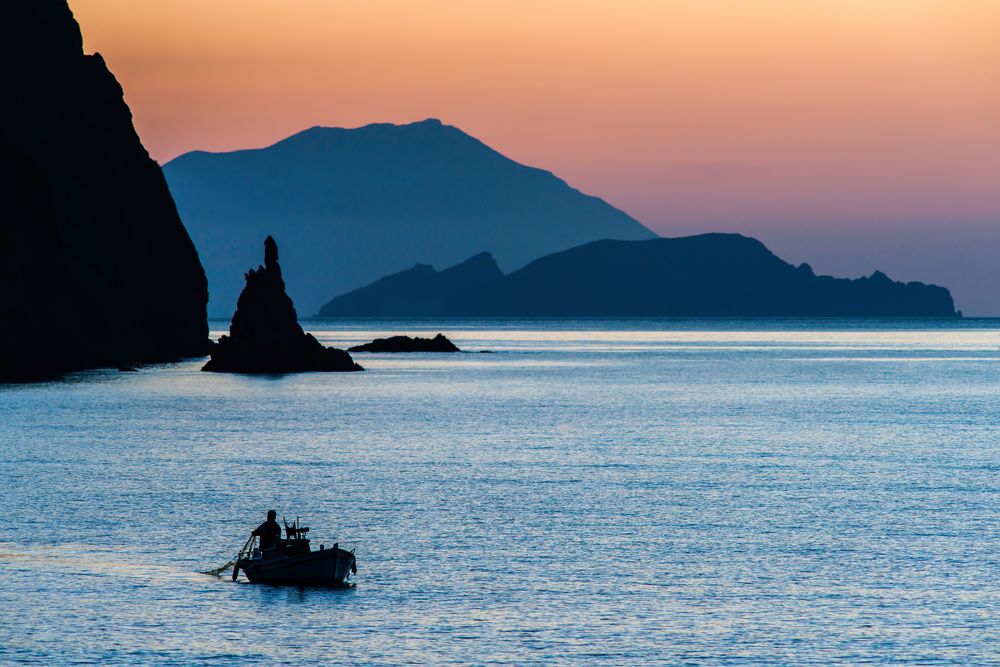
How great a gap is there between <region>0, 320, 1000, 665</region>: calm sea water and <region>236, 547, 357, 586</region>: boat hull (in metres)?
0.68

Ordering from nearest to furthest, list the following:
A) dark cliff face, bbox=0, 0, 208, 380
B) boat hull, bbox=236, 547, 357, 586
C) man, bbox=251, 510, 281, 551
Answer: boat hull, bbox=236, 547, 357, 586
man, bbox=251, 510, 281, 551
dark cliff face, bbox=0, 0, 208, 380

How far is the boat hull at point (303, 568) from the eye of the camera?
146 feet

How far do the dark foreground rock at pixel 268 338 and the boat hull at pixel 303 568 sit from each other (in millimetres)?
116848

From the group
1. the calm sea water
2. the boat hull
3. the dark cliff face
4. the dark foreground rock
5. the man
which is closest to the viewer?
the calm sea water

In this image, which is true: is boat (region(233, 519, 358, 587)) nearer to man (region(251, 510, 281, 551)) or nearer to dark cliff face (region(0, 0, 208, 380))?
man (region(251, 510, 281, 551))

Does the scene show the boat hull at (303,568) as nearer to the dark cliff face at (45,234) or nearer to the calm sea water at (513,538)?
the calm sea water at (513,538)

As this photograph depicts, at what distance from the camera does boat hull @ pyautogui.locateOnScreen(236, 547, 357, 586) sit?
146 ft

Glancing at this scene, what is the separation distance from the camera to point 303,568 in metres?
45.1

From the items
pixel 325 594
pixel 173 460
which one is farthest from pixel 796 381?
A: pixel 325 594

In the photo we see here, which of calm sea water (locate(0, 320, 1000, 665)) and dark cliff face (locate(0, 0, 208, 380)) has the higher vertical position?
dark cliff face (locate(0, 0, 208, 380))

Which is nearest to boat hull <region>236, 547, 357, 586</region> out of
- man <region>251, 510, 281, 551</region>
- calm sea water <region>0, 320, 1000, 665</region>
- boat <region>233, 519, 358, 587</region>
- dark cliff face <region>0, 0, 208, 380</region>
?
boat <region>233, 519, 358, 587</region>

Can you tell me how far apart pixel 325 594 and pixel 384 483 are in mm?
26790

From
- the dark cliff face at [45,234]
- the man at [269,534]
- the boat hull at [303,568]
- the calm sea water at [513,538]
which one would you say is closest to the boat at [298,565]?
the boat hull at [303,568]

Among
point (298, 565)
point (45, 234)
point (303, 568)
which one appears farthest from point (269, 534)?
point (45, 234)
